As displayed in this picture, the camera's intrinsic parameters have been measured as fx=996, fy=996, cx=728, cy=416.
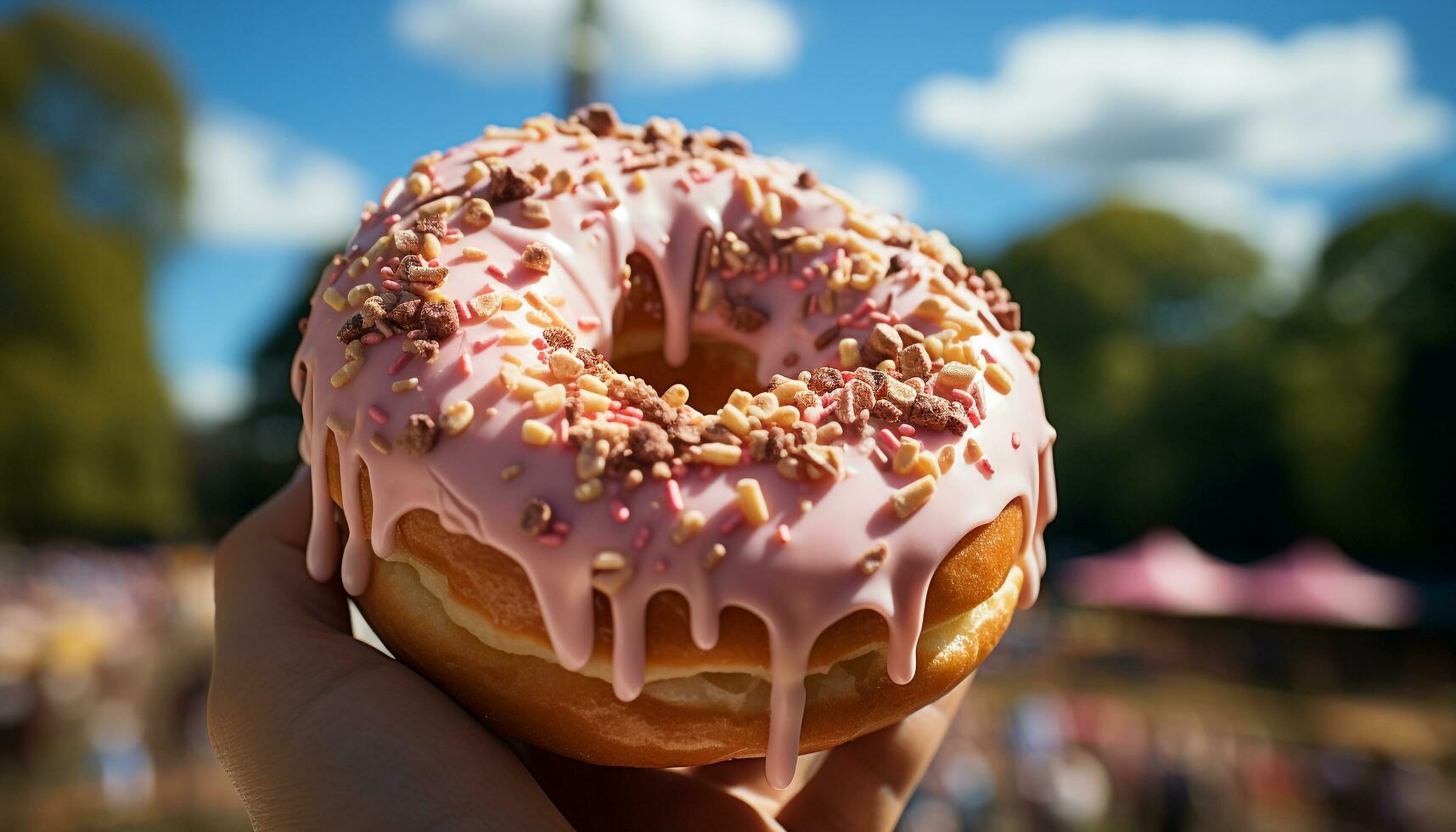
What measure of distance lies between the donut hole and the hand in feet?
2.88

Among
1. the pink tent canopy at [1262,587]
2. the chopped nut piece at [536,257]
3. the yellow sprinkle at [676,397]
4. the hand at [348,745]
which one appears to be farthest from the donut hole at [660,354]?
the pink tent canopy at [1262,587]

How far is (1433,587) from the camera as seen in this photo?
2070cm

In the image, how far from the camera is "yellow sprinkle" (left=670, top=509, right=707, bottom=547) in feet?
5.65

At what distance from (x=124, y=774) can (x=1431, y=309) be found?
1069 inches

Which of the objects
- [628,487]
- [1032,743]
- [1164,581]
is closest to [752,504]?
[628,487]

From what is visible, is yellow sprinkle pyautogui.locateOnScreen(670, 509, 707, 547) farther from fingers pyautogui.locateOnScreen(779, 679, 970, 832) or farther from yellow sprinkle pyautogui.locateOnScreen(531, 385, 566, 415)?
fingers pyautogui.locateOnScreen(779, 679, 970, 832)

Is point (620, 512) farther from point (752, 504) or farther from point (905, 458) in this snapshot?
point (905, 458)

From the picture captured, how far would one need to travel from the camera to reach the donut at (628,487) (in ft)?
5.73

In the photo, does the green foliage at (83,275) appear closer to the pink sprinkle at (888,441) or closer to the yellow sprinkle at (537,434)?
the yellow sprinkle at (537,434)

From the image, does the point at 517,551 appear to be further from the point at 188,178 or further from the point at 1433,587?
the point at 188,178

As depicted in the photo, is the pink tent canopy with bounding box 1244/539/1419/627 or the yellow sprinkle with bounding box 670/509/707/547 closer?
the yellow sprinkle with bounding box 670/509/707/547

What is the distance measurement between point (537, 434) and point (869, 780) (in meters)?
1.62

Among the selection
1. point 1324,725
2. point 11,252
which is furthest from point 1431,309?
point 11,252

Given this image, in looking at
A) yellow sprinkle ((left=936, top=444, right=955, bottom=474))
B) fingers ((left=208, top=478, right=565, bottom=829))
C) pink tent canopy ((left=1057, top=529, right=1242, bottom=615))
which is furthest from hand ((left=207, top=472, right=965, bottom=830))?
pink tent canopy ((left=1057, top=529, right=1242, bottom=615))
